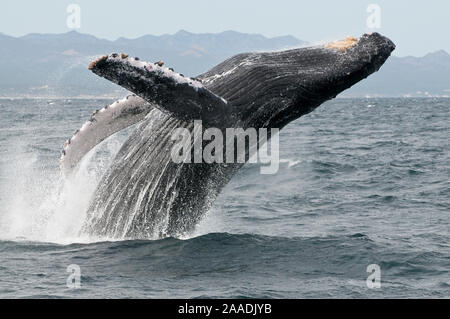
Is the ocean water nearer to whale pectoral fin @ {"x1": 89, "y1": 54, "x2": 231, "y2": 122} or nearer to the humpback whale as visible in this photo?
the humpback whale

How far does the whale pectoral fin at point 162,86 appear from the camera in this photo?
25.3 feet

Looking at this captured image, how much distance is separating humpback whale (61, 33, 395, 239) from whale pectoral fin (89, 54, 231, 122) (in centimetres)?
2

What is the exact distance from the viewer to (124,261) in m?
9.14

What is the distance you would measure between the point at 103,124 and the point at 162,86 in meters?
2.16

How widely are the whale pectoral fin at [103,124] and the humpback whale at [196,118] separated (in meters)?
0.01

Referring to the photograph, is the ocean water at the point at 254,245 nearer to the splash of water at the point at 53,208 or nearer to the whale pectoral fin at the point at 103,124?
the splash of water at the point at 53,208

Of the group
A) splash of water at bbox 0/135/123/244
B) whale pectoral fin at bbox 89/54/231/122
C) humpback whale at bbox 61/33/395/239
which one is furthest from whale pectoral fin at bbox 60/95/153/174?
whale pectoral fin at bbox 89/54/231/122

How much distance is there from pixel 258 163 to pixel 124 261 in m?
14.8

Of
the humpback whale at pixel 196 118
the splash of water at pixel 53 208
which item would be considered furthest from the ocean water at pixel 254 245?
the humpback whale at pixel 196 118

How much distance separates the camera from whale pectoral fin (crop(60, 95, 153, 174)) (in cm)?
969

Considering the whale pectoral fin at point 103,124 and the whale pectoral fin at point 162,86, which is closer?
the whale pectoral fin at point 162,86
